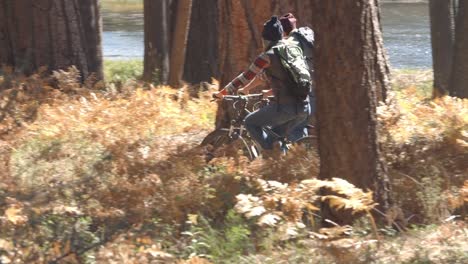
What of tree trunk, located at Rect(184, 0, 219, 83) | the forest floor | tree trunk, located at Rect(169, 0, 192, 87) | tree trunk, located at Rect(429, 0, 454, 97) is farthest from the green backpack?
tree trunk, located at Rect(429, 0, 454, 97)

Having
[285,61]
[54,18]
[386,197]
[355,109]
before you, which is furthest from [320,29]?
[54,18]

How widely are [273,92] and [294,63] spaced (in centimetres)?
61

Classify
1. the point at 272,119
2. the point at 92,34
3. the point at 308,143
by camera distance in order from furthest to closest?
the point at 92,34 → the point at 308,143 → the point at 272,119

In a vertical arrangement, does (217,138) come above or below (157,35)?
above

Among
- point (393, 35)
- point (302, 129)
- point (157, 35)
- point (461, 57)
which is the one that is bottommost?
point (393, 35)

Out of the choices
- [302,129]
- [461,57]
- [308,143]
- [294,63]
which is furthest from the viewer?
[461,57]

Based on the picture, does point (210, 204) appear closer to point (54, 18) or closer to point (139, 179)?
point (139, 179)

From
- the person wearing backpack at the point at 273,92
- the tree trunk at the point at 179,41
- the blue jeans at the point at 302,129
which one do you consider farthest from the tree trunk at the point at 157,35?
the person wearing backpack at the point at 273,92

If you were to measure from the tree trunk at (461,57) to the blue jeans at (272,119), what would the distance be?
212 inches

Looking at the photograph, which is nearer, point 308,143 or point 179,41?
point 308,143

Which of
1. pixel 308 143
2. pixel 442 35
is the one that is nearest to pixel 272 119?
pixel 308 143

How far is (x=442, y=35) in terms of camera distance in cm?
1928

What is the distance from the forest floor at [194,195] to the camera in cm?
727

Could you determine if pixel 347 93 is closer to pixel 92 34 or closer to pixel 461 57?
pixel 461 57
